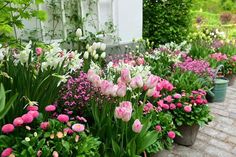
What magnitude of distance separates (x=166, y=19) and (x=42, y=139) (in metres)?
5.35

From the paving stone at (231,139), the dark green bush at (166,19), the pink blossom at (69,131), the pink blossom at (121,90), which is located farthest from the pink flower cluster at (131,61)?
the dark green bush at (166,19)

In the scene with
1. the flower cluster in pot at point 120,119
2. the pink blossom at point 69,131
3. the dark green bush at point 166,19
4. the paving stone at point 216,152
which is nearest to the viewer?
the pink blossom at point 69,131

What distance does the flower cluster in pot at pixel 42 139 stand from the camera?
1.57m

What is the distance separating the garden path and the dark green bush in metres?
2.57

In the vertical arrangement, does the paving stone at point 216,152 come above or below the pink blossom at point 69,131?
below

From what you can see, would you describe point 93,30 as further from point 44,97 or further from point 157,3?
point 44,97

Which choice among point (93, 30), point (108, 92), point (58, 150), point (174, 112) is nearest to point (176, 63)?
point (174, 112)

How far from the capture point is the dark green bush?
6375mm

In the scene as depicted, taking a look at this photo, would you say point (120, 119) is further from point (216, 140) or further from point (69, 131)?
point (216, 140)

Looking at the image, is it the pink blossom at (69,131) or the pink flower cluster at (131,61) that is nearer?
the pink blossom at (69,131)

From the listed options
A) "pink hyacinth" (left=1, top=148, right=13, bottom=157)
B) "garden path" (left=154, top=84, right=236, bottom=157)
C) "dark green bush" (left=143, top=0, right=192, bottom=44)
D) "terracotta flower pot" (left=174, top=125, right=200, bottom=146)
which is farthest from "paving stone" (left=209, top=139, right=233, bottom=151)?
"dark green bush" (left=143, top=0, right=192, bottom=44)

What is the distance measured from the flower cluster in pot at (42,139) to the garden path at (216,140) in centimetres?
Result: 112

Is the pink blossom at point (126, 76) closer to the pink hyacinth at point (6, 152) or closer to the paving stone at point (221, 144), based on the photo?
the pink hyacinth at point (6, 152)

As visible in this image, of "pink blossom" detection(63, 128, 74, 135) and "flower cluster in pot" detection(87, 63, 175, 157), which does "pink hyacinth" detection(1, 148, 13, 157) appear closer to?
"pink blossom" detection(63, 128, 74, 135)
